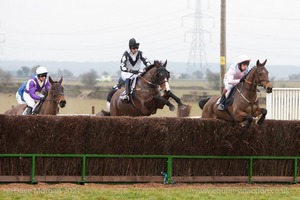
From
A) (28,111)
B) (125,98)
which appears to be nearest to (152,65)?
(125,98)

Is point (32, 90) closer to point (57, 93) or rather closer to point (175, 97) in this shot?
point (57, 93)

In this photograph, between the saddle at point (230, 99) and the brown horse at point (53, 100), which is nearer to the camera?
the saddle at point (230, 99)

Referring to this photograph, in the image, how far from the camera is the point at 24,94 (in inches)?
644

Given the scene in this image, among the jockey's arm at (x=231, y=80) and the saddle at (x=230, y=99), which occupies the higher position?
the jockey's arm at (x=231, y=80)

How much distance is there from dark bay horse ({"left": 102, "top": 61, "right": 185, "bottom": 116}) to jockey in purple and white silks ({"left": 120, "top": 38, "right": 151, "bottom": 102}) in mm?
255

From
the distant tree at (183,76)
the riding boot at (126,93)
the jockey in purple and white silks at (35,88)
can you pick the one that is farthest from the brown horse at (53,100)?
the distant tree at (183,76)

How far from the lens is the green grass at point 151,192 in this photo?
34.7 feet

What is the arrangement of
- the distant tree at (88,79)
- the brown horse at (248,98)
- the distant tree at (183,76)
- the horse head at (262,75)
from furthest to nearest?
1. the distant tree at (183,76)
2. the distant tree at (88,79)
3. the brown horse at (248,98)
4. the horse head at (262,75)

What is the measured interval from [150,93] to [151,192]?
493cm

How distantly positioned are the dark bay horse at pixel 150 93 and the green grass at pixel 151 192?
133 inches

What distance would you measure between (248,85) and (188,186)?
8.49 ft

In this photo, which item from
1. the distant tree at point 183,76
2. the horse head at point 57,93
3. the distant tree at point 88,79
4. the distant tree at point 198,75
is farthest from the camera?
the distant tree at point 198,75

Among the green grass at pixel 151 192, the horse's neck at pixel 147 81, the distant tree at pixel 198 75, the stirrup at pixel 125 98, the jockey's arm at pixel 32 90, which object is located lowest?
the green grass at pixel 151 192

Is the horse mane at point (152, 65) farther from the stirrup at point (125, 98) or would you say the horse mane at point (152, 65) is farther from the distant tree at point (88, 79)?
the distant tree at point (88, 79)
